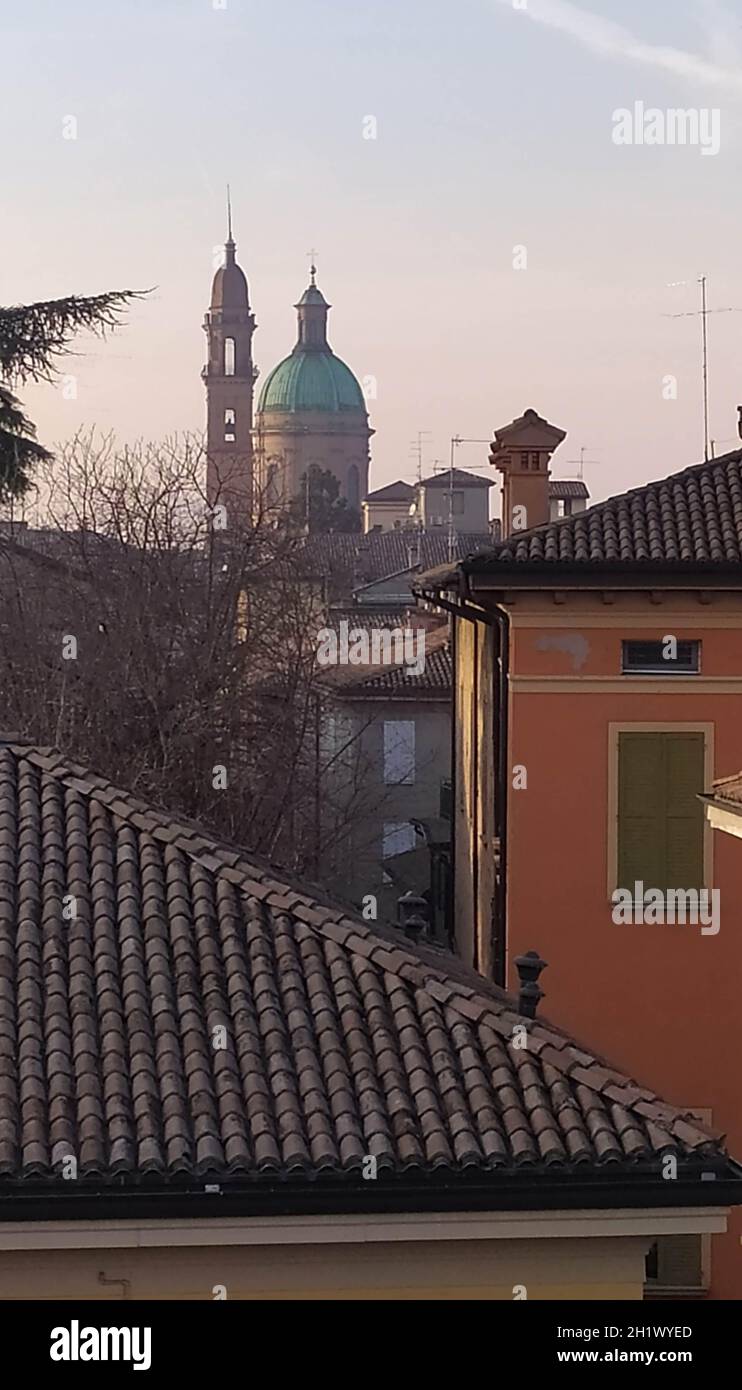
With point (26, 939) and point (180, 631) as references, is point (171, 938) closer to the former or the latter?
point (26, 939)

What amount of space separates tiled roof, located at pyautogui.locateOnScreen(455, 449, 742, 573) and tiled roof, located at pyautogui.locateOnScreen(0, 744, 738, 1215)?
249 inches

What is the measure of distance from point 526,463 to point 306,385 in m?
109

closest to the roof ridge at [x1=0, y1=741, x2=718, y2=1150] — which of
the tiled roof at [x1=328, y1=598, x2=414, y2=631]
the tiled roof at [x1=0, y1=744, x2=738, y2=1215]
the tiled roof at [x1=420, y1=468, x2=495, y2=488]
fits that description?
the tiled roof at [x1=0, y1=744, x2=738, y2=1215]

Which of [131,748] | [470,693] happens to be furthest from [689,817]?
[131,748]

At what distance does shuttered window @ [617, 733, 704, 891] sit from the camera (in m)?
16.5

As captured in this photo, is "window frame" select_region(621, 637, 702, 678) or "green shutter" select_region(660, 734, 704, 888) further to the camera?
"window frame" select_region(621, 637, 702, 678)

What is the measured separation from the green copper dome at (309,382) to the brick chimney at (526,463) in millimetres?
108183

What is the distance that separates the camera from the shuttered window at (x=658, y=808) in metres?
16.5

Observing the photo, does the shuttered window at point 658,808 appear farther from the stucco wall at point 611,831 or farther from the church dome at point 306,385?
the church dome at point 306,385

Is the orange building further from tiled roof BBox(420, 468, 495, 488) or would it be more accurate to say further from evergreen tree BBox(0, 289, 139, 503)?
tiled roof BBox(420, 468, 495, 488)

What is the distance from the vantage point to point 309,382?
128m

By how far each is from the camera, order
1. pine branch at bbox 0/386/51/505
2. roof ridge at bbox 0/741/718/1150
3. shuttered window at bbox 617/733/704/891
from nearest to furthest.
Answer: roof ridge at bbox 0/741/718/1150 → shuttered window at bbox 617/733/704/891 → pine branch at bbox 0/386/51/505

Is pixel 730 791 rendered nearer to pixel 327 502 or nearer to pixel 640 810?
pixel 640 810

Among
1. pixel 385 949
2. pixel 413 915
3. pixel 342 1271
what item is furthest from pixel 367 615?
pixel 342 1271
